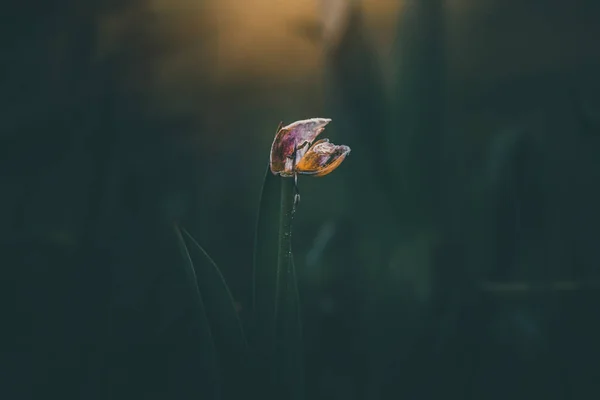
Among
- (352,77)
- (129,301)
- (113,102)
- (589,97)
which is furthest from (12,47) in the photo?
(589,97)

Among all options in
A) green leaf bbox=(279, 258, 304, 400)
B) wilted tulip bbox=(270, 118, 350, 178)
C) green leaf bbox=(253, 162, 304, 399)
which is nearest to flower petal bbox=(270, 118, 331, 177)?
wilted tulip bbox=(270, 118, 350, 178)

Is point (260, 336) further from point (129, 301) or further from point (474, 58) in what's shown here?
point (474, 58)

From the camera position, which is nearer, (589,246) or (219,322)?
(219,322)

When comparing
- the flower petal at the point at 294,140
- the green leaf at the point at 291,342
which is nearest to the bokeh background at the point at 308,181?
the green leaf at the point at 291,342

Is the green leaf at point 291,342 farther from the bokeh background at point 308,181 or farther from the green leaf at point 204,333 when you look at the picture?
the green leaf at point 204,333

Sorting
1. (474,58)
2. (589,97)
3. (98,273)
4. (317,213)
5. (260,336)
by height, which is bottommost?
(260,336)

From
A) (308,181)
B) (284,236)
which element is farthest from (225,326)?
(308,181)

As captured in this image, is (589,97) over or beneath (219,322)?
over
